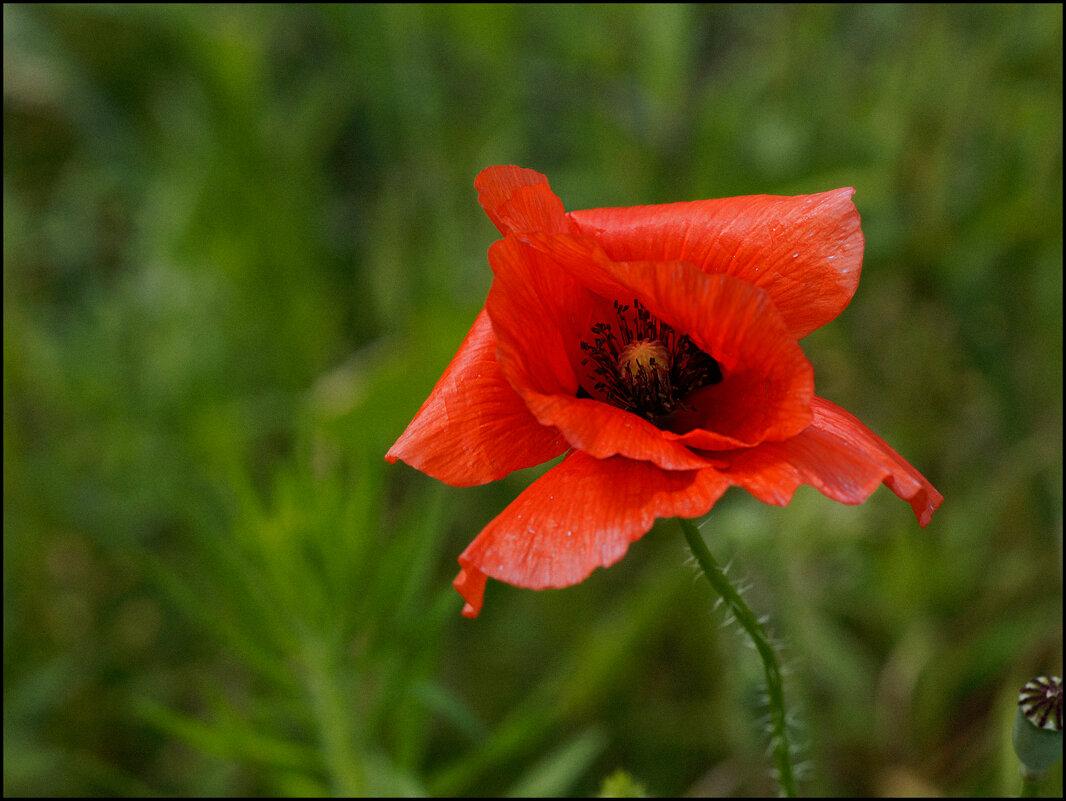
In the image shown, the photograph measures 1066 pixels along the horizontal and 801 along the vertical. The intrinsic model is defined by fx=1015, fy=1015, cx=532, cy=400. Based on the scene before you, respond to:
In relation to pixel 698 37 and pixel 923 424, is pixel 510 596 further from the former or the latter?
pixel 698 37

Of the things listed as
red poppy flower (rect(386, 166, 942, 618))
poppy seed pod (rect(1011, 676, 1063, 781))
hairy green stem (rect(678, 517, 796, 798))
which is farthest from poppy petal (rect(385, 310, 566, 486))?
poppy seed pod (rect(1011, 676, 1063, 781))

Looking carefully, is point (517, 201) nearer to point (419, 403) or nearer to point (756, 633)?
point (756, 633)

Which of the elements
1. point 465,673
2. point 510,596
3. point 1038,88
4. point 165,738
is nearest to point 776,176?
point 1038,88

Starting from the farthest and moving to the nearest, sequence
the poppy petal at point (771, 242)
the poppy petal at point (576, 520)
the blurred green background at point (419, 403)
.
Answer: the blurred green background at point (419, 403) < the poppy petal at point (771, 242) < the poppy petal at point (576, 520)

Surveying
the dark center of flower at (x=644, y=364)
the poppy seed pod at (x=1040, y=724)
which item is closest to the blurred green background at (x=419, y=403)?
the poppy seed pod at (x=1040, y=724)

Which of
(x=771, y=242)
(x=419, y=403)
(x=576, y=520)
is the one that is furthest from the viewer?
(x=419, y=403)

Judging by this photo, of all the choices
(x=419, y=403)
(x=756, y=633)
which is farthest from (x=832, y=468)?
(x=419, y=403)

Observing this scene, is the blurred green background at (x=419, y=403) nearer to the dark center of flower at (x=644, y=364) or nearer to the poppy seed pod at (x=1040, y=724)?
the poppy seed pod at (x=1040, y=724)
